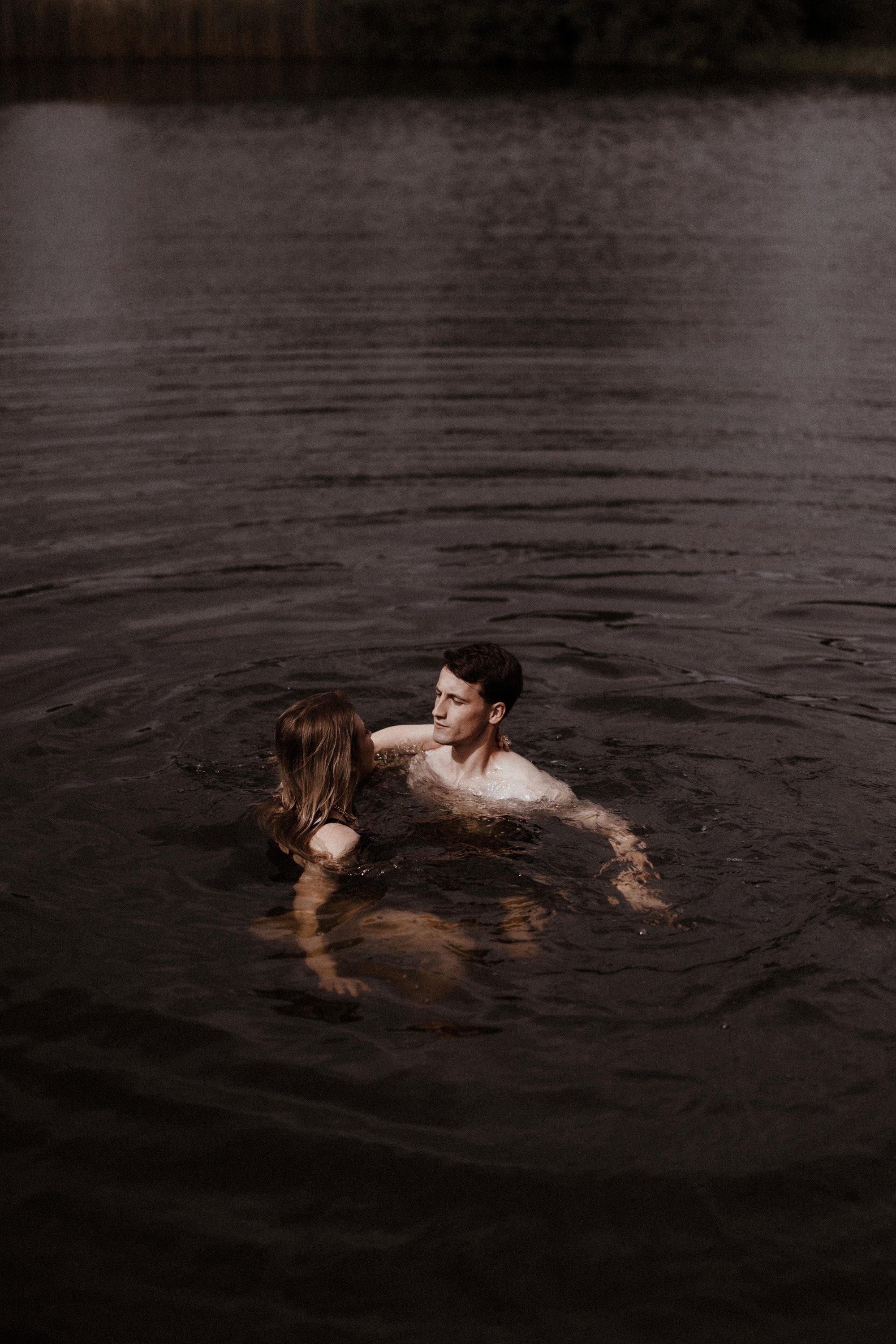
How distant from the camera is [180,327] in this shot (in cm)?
1803

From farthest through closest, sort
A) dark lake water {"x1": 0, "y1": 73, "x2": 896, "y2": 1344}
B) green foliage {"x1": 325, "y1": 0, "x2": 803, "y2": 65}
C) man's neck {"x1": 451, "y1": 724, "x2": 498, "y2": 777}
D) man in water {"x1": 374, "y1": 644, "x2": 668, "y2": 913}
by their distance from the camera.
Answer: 1. green foliage {"x1": 325, "y1": 0, "x2": 803, "y2": 65}
2. man's neck {"x1": 451, "y1": 724, "x2": 498, "y2": 777}
3. man in water {"x1": 374, "y1": 644, "x2": 668, "y2": 913}
4. dark lake water {"x1": 0, "y1": 73, "x2": 896, "y2": 1344}

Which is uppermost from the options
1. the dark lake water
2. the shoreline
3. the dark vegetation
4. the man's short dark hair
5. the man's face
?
the dark vegetation

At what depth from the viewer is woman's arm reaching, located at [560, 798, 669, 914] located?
6332 mm

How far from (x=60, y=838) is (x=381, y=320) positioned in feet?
42.8

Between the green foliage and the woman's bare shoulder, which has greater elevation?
the green foliage

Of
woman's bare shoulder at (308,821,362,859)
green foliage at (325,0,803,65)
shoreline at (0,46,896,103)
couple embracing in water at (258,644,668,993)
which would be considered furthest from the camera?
green foliage at (325,0,803,65)

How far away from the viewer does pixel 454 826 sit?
7.14m

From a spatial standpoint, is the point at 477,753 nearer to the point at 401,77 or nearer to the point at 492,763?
the point at 492,763

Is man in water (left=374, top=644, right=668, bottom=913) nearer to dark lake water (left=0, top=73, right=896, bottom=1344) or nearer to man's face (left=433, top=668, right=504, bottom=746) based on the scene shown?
man's face (left=433, top=668, right=504, bottom=746)

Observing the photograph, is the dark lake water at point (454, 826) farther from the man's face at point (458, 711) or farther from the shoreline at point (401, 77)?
the shoreline at point (401, 77)

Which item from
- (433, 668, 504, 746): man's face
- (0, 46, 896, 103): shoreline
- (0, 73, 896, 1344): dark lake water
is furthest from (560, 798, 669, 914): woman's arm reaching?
(0, 46, 896, 103): shoreline

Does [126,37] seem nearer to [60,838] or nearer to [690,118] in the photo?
[690,118]

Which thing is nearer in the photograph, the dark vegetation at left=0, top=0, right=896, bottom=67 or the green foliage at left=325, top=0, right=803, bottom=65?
the dark vegetation at left=0, top=0, right=896, bottom=67

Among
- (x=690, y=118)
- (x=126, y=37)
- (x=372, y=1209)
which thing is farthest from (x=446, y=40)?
(x=372, y=1209)
